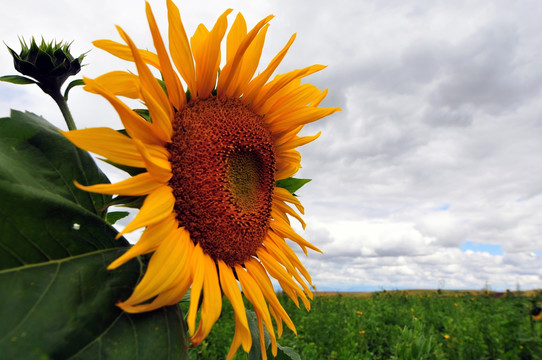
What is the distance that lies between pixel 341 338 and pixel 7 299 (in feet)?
16.8

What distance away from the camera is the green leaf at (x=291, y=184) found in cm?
163

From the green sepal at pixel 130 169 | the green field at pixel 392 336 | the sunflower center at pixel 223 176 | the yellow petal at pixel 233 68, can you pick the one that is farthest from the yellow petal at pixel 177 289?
the green field at pixel 392 336

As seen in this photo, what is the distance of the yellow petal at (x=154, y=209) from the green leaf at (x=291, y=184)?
25.2 inches

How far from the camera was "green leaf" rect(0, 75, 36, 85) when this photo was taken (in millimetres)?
1263

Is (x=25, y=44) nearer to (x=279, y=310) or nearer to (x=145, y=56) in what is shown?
(x=145, y=56)

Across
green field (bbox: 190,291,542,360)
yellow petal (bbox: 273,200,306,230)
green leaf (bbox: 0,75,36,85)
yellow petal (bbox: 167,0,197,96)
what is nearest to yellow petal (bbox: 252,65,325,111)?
yellow petal (bbox: 167,0,197,96)

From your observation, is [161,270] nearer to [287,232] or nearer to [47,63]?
[287,232]

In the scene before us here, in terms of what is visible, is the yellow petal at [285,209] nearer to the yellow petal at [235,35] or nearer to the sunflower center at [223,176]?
the sunflower center at [223,176]

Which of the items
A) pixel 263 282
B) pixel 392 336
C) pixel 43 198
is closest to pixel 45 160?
pixel 43 198

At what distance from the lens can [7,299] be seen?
0.84 m

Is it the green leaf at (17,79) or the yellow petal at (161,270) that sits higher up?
the green leaf at (17,79)

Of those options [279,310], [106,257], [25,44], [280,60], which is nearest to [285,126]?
[280,60]

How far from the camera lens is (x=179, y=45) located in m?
1.17

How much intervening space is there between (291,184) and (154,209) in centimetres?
75
